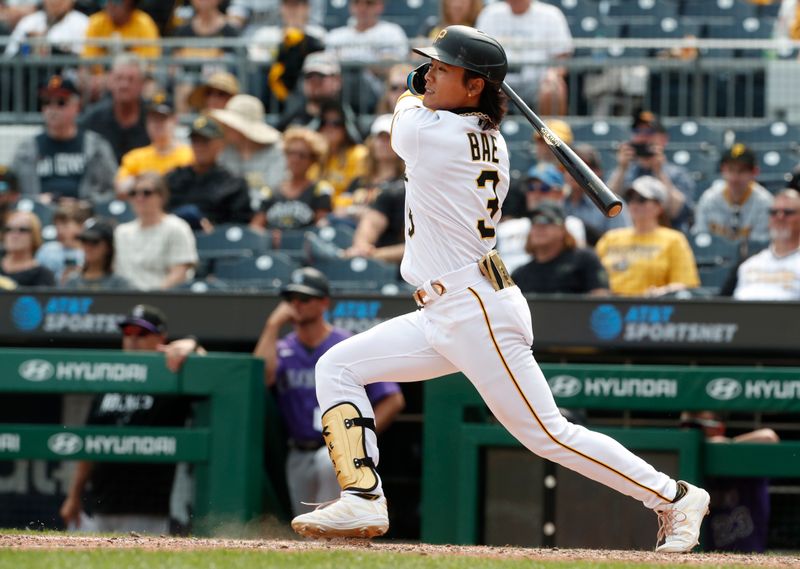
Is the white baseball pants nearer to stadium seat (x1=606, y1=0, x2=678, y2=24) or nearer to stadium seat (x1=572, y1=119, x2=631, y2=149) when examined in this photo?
stadium seat (x1=572, y1=119, x2=631, y2=149)

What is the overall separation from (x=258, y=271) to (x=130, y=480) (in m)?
1.85

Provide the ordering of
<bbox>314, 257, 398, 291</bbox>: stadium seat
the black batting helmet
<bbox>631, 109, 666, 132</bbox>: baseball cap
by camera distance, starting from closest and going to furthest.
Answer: the black batting helmet, <bbox>314, 257, 398, 291</bbox>: stadium seat, <bbox>631, 109, 666, 132</bbox>: baseball cap

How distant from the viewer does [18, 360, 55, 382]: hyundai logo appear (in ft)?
22.9

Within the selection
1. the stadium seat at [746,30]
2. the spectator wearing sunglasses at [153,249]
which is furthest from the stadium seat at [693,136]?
the spectator wearing sunglasses at [153,249]

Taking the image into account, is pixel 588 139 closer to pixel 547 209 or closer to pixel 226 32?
pixel 547 209

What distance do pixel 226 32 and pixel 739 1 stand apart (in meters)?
4.17

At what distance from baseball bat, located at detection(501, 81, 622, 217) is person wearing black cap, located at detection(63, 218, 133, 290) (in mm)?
3999

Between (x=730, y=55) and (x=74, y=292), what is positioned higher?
(x=730, y=55)

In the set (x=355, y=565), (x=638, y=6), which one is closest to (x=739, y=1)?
(x=638, y=6)

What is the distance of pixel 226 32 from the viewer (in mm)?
11320

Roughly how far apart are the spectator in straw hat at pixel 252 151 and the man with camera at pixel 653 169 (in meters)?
2.27

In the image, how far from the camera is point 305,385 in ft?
23.3

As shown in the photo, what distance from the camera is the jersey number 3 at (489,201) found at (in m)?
4.65

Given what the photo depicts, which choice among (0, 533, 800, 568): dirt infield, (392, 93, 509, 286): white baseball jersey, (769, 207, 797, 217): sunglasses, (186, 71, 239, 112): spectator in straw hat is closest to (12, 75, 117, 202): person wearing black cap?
(186, 71, 239, 112): spectator in straw hat
